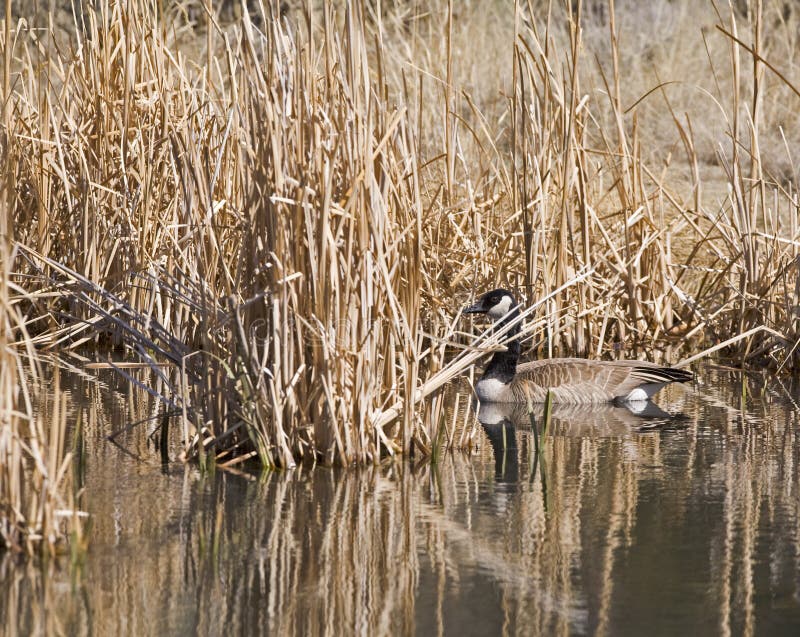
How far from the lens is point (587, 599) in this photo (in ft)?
12.7

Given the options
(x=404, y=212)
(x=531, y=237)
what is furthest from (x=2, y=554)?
(x=531, y=237)

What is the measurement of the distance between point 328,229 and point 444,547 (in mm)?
1364

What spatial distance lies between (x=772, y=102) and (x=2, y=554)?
1306 cm

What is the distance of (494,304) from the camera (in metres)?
7.87

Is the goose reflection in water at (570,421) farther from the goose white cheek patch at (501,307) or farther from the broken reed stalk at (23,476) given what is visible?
the broken reed stalk at (23,476)

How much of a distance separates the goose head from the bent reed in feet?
0.84

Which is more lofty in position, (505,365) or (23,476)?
(505,365)

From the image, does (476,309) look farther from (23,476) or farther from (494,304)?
(23,476)

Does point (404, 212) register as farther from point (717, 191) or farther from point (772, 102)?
point (772, 102)

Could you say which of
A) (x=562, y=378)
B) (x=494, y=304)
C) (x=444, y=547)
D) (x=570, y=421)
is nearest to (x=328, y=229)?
(x=444, y=547)

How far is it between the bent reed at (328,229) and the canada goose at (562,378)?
0.29 m

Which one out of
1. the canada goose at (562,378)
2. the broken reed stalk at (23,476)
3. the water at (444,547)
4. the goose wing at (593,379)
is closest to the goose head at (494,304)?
the canada goose at (562,378)

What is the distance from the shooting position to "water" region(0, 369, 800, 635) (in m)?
3.69

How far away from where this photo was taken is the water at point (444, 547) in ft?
12.1
